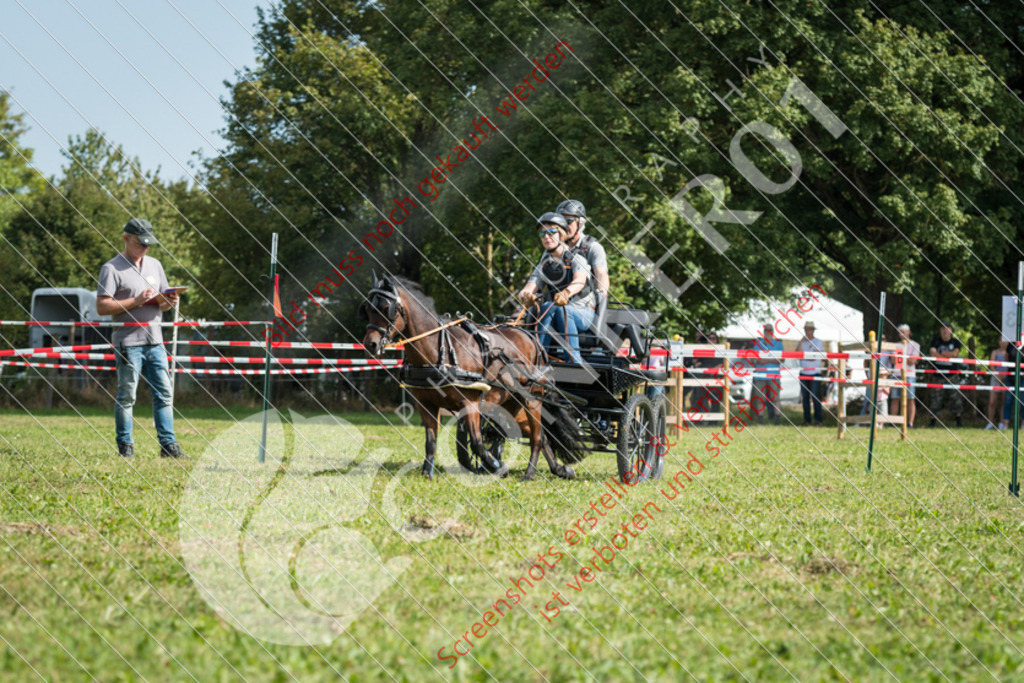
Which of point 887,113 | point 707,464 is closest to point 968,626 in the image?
point 707,464

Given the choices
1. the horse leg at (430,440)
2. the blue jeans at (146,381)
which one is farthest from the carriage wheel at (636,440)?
the blue jeans at (146,381)

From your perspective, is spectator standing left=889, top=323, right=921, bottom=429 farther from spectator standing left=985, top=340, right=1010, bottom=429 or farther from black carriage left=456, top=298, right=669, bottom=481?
black carriage left=456, top=298, right=669, bottom=481

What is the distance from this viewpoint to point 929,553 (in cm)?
609

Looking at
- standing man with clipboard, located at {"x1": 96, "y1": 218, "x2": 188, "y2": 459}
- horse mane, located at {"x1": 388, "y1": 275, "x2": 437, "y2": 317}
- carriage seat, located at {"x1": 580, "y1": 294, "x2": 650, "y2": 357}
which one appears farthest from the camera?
standing man with clipboard, located at {"x1": 96, "y1": 218, "x2": 188, "y2": 459}

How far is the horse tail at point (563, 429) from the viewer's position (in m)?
8.98

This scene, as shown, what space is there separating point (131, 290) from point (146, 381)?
2.89 ft

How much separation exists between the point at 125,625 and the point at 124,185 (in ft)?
176

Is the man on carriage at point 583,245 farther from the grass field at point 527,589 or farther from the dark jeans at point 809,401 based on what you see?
the dark jeans at point 809,401

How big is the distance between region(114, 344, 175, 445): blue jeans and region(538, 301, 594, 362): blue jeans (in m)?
3.50

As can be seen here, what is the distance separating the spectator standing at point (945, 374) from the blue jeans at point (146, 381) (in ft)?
50.6

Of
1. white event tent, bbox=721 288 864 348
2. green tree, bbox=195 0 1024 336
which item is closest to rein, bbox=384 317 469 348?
green tree, bbox=195 0 1024 336

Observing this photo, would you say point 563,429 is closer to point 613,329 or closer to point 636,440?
point 636,440

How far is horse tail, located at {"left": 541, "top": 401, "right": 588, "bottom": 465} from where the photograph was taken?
29.5 feet

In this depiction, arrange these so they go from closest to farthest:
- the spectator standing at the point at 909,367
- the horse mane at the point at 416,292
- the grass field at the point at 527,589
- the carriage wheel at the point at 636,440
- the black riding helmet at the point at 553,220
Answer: the grass field at the point at 527,589 → the horse mane at the point at 416,292 → the carriage wheel at the point at 636,440 → the black riding helmet at the point at 553,220 → the spectator standing at the point at 909,367
